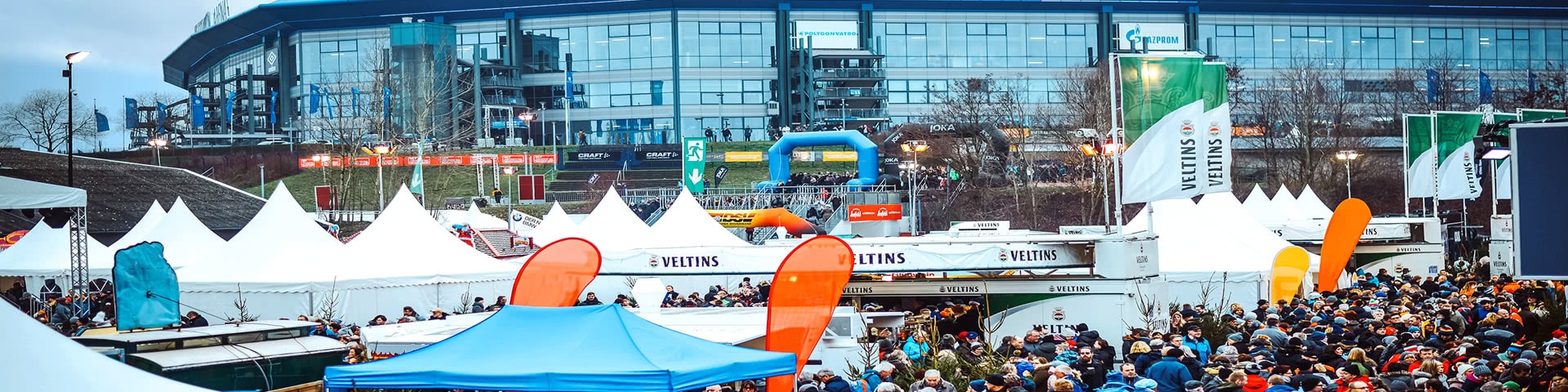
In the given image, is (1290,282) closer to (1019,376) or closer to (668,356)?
(1019,376)

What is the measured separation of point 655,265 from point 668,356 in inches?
320

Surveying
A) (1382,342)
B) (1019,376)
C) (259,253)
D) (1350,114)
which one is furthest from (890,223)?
(1350,114)

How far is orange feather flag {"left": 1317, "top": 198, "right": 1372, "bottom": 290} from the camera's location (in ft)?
70.4

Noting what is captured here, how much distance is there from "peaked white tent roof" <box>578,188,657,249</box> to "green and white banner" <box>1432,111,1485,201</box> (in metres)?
17.0

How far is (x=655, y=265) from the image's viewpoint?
17484 millimetres

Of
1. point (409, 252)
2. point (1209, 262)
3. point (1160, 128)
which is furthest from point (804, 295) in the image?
point (409, 252)

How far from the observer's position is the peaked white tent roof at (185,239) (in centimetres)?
2423

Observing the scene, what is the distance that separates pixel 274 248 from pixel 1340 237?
57.4 ft

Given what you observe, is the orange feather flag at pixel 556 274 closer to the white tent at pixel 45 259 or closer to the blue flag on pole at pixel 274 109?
the white tent at pixel 45 259

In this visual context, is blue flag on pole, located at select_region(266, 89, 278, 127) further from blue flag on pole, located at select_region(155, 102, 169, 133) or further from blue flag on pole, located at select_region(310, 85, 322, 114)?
blue flag on pole, located at select_region(310, 85, 322, 114)

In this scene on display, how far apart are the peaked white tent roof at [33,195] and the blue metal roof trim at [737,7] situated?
6833 centimetres

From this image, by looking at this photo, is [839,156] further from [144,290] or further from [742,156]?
[144,290]

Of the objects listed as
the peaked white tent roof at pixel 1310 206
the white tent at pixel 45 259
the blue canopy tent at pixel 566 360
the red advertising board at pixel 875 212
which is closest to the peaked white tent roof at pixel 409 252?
the white tent at pixel 45 259

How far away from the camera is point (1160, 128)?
58.6ft
